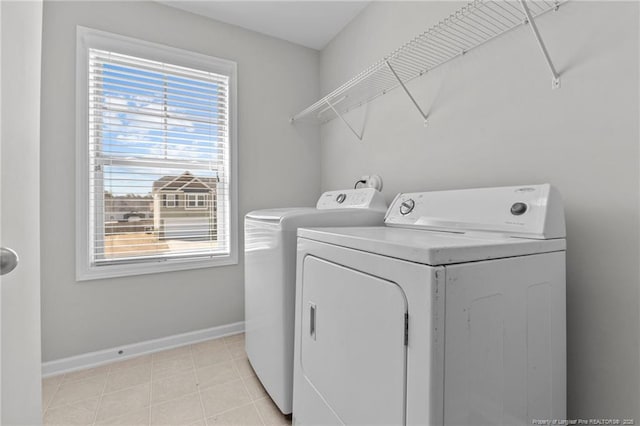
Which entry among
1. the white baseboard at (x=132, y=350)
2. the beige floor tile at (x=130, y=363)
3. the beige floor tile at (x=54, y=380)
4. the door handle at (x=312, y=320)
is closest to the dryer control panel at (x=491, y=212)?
the door handle at (x=312, y=320)

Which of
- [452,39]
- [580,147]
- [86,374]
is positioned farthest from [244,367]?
[452,39]

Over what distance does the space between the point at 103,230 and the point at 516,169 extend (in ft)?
8.01

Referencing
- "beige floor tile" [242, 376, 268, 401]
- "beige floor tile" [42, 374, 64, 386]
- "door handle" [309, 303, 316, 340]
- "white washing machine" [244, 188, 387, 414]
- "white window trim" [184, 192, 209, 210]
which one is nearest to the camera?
"door handle" [309, 303, 316, 340]

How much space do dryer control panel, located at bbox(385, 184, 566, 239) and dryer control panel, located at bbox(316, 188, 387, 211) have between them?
267 millimetres

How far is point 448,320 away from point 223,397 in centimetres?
147

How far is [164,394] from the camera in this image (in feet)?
5.38

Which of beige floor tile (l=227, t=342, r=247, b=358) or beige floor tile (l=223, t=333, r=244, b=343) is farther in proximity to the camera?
beige floor tile (l=223, t=333, r=244, b=343)

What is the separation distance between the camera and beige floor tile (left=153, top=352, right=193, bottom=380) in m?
1.85

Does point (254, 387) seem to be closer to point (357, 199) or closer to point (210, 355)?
point (210, 355)

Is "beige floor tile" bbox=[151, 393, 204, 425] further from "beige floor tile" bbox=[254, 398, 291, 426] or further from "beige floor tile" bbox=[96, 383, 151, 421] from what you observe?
"beige floor tile" bbox=[254, 398, 291, 426]

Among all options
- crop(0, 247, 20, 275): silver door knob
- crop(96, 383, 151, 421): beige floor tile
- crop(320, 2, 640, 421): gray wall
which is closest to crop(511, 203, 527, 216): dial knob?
crop(320, 2, 640, 421): gray wall

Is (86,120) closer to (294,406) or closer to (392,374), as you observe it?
(294,406)

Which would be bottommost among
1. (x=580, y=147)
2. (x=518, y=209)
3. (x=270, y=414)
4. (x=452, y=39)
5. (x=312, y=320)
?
(x=270, y=414)

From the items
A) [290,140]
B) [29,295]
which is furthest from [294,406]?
[290,140]
